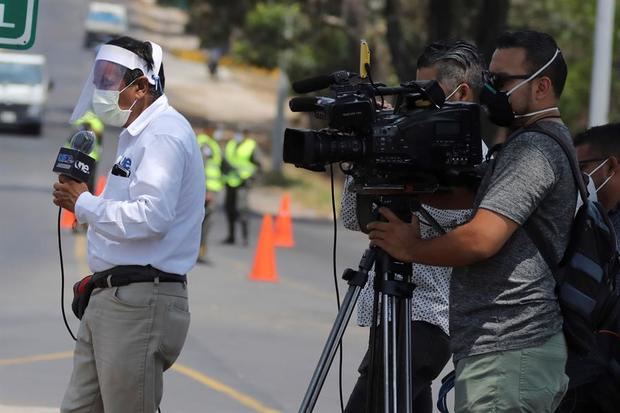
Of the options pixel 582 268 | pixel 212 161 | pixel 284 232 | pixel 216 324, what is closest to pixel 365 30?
pixel 284 232

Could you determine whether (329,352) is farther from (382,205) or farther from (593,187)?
(593,187)

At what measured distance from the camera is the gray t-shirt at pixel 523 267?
432 cm

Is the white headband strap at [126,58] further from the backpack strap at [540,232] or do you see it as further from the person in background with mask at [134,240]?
the backpack strap at [540,232]

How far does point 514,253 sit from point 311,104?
3.09 feet

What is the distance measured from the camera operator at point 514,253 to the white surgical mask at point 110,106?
1358 mm

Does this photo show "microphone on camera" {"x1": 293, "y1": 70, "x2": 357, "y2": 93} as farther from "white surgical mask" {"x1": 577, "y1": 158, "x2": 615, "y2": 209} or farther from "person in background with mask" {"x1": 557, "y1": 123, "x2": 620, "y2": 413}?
"person in background with mask" {"x1": 557, "y1": 123, "x2": 620, "y2": 413}

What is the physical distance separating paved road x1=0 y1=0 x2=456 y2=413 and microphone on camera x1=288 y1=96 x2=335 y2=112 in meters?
3.99

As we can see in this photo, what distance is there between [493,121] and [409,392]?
38.7 inches

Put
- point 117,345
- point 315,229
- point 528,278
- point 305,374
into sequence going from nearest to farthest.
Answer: point 528,278 → point 117,345 → point 305,374 → point 315,229

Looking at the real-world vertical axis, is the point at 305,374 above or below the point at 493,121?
below

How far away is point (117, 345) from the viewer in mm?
5113

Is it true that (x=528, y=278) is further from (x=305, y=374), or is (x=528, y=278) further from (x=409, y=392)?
(x=305, y=374)

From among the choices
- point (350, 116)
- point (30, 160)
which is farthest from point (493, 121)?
point (30, 160)

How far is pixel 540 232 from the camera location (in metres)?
4.37
